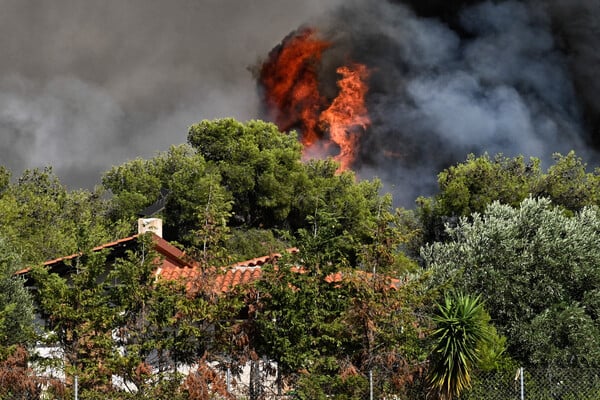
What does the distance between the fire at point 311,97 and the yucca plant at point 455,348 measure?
34660mm

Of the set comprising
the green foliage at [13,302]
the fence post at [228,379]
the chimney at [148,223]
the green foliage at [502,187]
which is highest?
the green foliage at [502,187]

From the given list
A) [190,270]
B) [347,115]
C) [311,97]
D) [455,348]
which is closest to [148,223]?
[190,270]

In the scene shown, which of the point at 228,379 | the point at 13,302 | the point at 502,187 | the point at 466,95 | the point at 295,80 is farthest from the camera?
the point at 295,80

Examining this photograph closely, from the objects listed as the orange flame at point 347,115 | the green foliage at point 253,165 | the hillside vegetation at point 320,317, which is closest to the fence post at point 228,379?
the hillside vegetation at point 320,317

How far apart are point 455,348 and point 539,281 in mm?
4374

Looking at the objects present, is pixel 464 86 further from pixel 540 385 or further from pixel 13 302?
pixel 13 302

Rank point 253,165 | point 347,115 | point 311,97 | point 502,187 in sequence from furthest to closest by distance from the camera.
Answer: point 311,97
point 347,115
point 253,165
point 502,187

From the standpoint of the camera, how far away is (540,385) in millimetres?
14531

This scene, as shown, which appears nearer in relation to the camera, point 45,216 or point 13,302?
point 13,302

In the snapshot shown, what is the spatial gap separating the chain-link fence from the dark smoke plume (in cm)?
3291

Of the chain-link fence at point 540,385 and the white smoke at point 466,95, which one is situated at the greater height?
the white smoke at point 466,95

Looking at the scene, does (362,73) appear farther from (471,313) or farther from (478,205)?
(471,313)

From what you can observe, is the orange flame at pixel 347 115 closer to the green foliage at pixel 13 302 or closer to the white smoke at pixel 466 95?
the white smoke at pixel 466 95

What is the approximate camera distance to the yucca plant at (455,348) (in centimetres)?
1308
